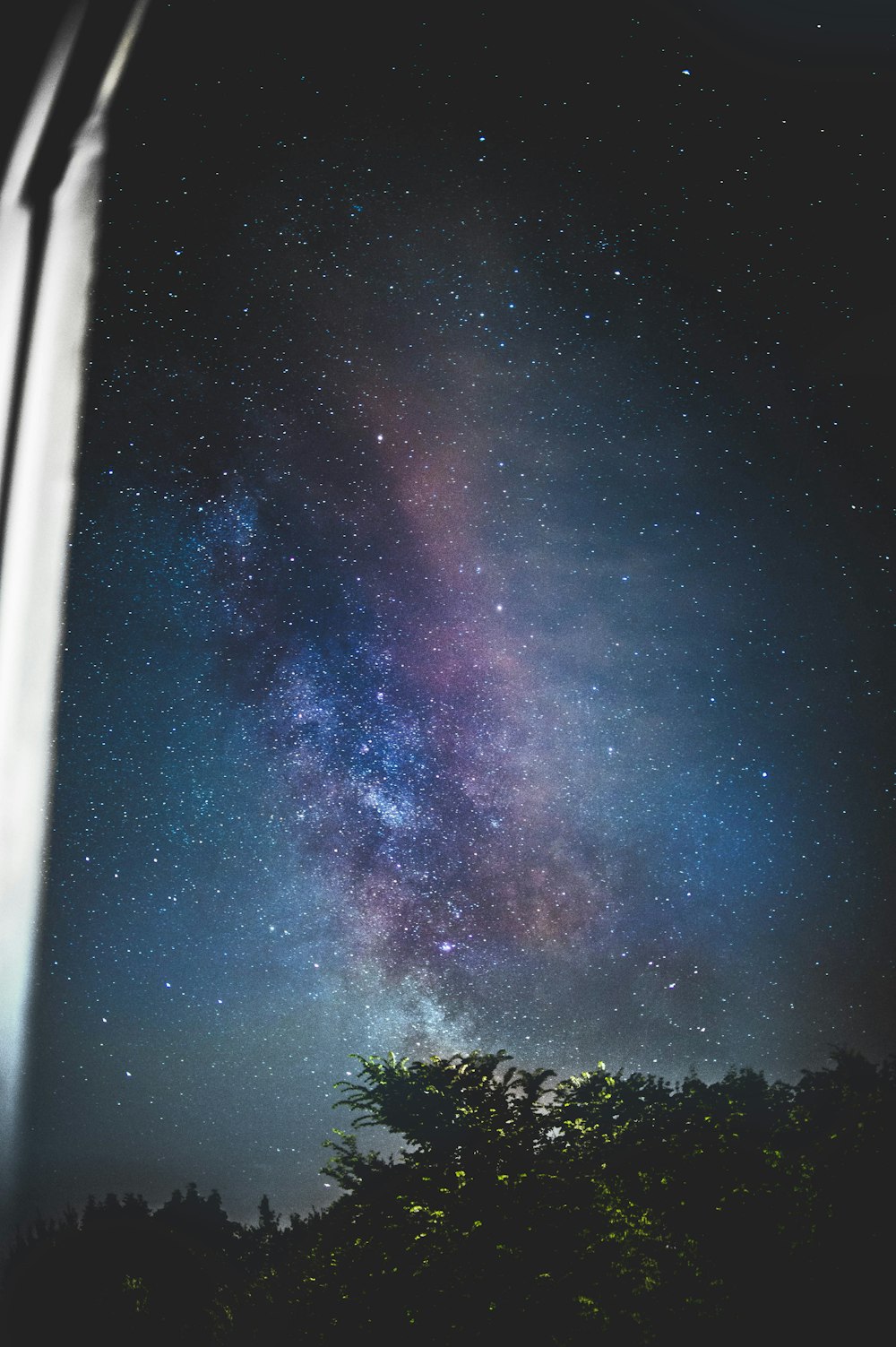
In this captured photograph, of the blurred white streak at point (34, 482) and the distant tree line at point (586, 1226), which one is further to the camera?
the distant tree line at point (586, 1226)

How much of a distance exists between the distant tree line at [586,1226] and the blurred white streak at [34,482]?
4846 mm

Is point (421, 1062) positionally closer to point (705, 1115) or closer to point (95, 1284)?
point (705, 1115)

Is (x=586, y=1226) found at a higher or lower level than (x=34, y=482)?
lower

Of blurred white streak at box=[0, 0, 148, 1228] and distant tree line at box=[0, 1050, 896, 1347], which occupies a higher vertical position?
blurred white streak at box=[0, 0, 148, 1228]

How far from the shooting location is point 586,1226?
6797mm

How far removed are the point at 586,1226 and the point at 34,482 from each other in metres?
Result: 8.42

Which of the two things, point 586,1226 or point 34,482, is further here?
point 586,1226

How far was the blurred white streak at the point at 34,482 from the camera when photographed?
113cm

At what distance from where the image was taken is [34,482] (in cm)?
119

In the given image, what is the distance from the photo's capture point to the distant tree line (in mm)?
6398

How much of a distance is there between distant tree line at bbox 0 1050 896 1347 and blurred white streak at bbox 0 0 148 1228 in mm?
4846

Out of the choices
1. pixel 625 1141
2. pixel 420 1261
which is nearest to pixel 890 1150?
pixel 625 1141

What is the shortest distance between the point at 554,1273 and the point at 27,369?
8.37 m

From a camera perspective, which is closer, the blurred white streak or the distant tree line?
the blurred white streak
